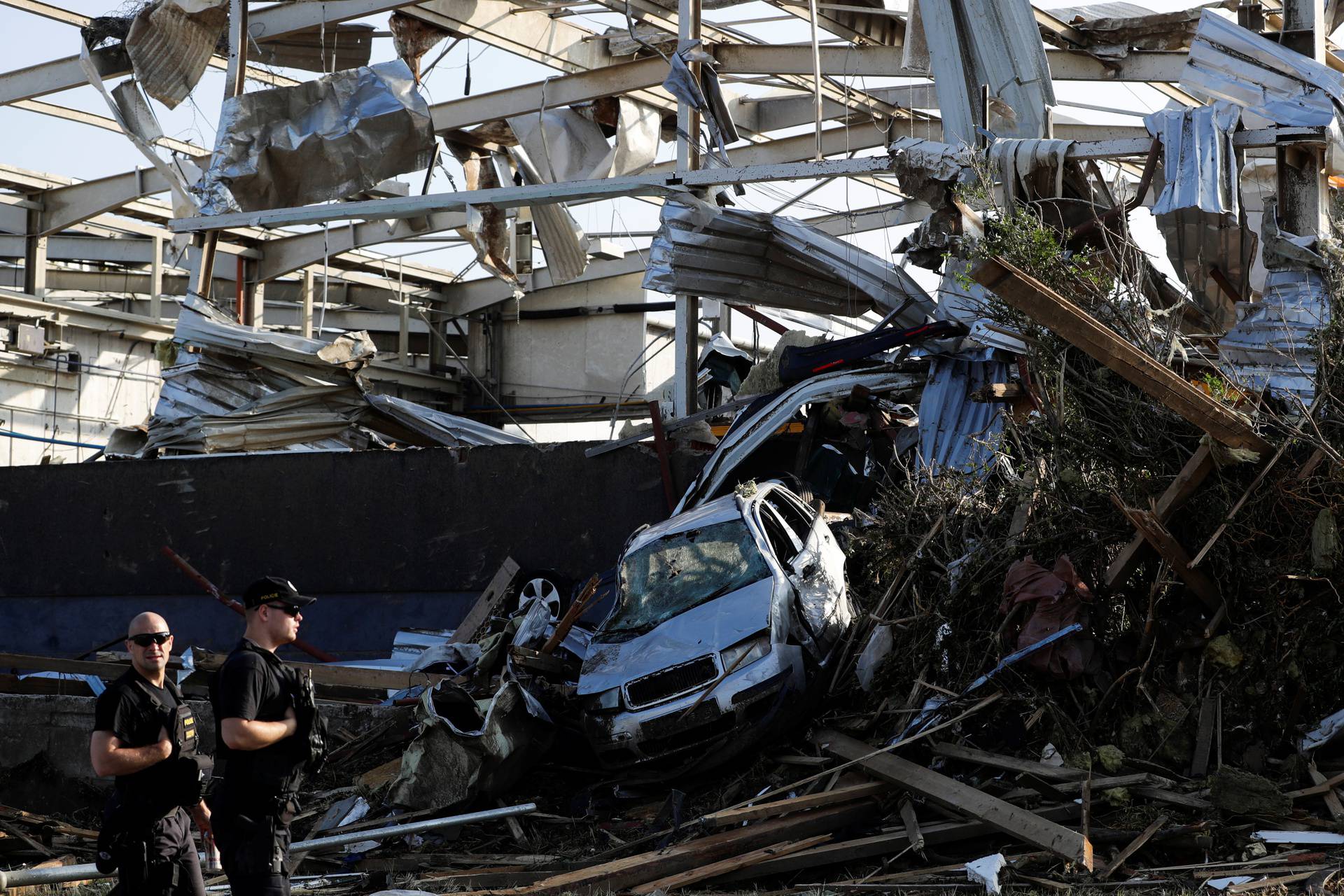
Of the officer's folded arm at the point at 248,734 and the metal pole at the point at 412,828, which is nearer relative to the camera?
the officer's folded arm at the point at 248,734

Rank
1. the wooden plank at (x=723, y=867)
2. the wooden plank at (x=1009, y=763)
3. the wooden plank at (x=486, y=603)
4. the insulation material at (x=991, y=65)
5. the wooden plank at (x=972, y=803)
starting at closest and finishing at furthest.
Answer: the wooden plank at (x=972, y=803) < the wooden plank at (x=723, y=867) < the wooden plank at (x=1009, y=763) < the wooden plank at (x=486, y=603) < the insulation material at (x=991, y=65)

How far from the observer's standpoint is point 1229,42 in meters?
14.2

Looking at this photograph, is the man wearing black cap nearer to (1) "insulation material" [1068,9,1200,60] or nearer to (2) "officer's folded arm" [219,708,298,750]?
(2) "officer's folded arm" [219,708,298,750]

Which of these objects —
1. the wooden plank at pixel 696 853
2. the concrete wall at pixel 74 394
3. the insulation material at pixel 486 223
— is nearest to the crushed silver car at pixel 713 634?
the wooden plank at pixel 696 853

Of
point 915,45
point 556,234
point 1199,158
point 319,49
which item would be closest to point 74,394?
point 319,49

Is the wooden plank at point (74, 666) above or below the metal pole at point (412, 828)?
below

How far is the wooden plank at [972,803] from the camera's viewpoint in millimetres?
8008

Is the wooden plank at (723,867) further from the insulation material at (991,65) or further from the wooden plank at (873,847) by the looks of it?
the insulation material at (991,65)

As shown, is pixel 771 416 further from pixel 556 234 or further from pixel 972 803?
pixel 972 803

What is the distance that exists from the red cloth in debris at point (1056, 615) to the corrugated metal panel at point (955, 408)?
14.8 feet

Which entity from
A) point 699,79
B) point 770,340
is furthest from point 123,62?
point 770,340

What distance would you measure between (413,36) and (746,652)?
40.8 feet

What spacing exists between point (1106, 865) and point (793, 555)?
4668mm

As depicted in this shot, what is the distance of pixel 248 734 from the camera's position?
5750 mm
